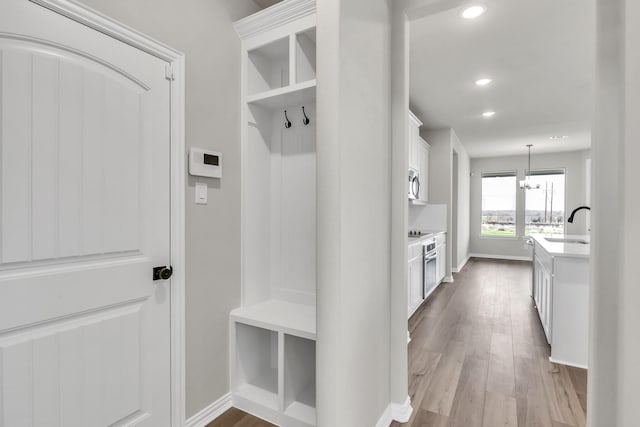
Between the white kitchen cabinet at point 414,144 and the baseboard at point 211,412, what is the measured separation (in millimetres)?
3453

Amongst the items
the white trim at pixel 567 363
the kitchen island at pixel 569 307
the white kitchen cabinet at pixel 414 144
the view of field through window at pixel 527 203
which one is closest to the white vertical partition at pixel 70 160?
the kitchen island at pixel 569 307

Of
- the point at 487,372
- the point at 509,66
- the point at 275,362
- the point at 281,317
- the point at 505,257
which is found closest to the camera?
the point at 281,317

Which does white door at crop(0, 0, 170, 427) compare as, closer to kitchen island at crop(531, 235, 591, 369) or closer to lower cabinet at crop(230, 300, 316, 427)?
lower cabinet at crop(230, 300, 316, 427)

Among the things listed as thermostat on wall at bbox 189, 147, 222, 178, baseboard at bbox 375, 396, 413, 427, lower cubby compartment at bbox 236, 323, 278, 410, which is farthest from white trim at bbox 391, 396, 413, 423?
thermostat on wall at bbox 189, 147, 222, 178

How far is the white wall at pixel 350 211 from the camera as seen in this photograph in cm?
128

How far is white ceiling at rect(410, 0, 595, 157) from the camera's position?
92.1 inches

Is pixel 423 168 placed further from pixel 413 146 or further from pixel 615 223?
pixel 615 223

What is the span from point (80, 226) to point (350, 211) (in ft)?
3.77

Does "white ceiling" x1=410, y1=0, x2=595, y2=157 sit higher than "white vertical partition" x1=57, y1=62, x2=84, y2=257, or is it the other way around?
"white ceiling" x1=410, y1=0, x2=595, y2=157

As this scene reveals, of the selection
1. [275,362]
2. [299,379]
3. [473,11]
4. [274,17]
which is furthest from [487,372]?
[274,17]

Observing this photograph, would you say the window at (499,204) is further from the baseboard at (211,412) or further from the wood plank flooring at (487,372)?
the baseboard at (211,412)

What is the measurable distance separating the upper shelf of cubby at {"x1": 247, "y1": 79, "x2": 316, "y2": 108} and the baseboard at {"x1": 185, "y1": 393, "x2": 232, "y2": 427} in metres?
1.91

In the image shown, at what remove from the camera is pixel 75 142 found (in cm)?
125

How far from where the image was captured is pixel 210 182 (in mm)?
1827
